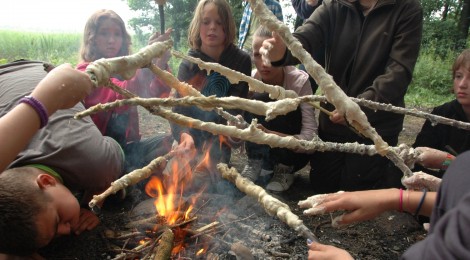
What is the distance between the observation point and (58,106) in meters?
1.28

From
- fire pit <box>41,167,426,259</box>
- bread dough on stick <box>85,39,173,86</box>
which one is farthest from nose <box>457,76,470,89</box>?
bread dough on stick <box>85,39,173,86</box>

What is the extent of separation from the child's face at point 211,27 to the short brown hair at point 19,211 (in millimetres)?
2083

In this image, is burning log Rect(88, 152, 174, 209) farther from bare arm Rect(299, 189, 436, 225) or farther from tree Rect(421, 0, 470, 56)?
tree Rect(421, 0, 470, 56)

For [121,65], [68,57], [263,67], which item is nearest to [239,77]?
[121,65]

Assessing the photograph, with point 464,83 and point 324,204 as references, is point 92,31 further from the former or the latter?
point 464,83

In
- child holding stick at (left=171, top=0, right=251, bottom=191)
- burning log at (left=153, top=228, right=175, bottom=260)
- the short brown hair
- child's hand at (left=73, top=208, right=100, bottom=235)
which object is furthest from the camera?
child holding stick at (left=171, top=0, right=251, bottom=191)

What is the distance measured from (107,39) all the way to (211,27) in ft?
3.22

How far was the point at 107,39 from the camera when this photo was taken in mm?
3061

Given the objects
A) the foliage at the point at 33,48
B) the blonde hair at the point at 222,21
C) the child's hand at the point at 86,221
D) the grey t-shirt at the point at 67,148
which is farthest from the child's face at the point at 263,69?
the foliage at the point at 33,48

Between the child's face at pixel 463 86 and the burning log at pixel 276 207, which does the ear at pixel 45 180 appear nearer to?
the burning log at pixel 276 207

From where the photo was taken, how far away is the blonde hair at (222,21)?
10.4 ft

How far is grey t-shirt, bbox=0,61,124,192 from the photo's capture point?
185cm

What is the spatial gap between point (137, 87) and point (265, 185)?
1615mm

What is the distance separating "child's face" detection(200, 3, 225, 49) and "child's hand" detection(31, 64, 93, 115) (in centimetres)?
201
